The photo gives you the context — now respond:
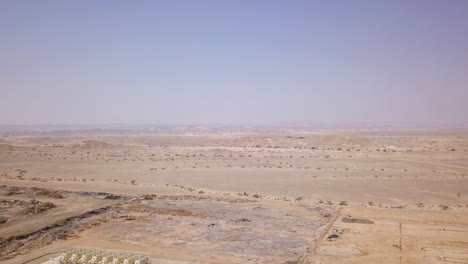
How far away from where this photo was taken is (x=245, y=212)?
97.8 ft

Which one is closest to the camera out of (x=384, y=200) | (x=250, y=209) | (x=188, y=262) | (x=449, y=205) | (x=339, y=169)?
(x=188, y=262)

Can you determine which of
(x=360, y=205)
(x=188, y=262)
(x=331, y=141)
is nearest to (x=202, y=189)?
(x=360, y=205)

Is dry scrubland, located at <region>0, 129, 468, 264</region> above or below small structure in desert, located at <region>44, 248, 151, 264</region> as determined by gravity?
below

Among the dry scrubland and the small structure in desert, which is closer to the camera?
the small structure in desert

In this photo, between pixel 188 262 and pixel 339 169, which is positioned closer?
pixel 188 262

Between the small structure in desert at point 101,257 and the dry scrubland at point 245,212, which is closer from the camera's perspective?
the small structure in desert at point 101,257

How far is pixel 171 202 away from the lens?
109 feet

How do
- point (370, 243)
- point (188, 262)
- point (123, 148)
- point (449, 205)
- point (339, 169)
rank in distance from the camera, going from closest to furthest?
point (188, 262) → point (370, 243) → point (449, 205) → point (339, 169) → point (123, 148)

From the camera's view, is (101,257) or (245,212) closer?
(101,257)

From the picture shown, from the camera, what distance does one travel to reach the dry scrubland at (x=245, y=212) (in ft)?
69.7

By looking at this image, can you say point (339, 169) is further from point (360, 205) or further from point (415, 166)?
point (360, 205)

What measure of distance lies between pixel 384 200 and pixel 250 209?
13.6 metres

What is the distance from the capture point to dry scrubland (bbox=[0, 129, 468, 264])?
21.2 meters

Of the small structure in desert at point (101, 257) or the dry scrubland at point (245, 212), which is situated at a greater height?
the small structure in desert at point (101, 257)
